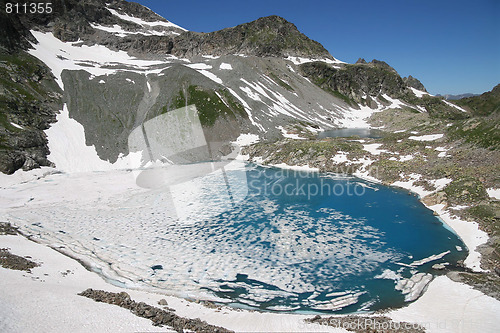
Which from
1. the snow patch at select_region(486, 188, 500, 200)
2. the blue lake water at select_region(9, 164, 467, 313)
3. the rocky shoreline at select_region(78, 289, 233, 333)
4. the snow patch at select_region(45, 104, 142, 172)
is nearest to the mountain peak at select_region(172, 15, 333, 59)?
the snow patch at select_region(45, 104, 142, 172)

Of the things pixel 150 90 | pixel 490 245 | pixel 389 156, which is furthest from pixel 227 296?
pixel 150 90

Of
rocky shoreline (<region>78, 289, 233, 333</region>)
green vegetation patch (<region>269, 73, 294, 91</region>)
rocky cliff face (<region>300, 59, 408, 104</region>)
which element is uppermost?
rocky cliff face (<region>300, 59, 408, 104</region>)

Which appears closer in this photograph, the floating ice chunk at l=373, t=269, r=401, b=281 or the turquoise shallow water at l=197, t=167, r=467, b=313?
the turquoise shallow water at l=197, t=167, r=467, b=313

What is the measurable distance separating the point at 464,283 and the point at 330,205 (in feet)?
60.0

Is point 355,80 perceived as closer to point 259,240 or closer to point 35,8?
point 35,8

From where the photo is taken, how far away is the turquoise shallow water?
17.4 metres

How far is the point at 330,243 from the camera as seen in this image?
2431 cm

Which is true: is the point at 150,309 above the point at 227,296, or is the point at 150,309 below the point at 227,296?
above

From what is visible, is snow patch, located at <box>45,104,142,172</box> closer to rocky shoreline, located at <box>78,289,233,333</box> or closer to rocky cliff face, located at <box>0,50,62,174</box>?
rocky cliff face, located at <box>0,50,62,174</box>

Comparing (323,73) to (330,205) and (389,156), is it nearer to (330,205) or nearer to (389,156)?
(389,156)

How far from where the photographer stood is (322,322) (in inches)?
543

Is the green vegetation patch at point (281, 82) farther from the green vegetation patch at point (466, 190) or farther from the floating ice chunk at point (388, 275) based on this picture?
the floating ice chunk at point (388, 275)

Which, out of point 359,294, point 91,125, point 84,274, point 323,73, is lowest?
point 359,294
